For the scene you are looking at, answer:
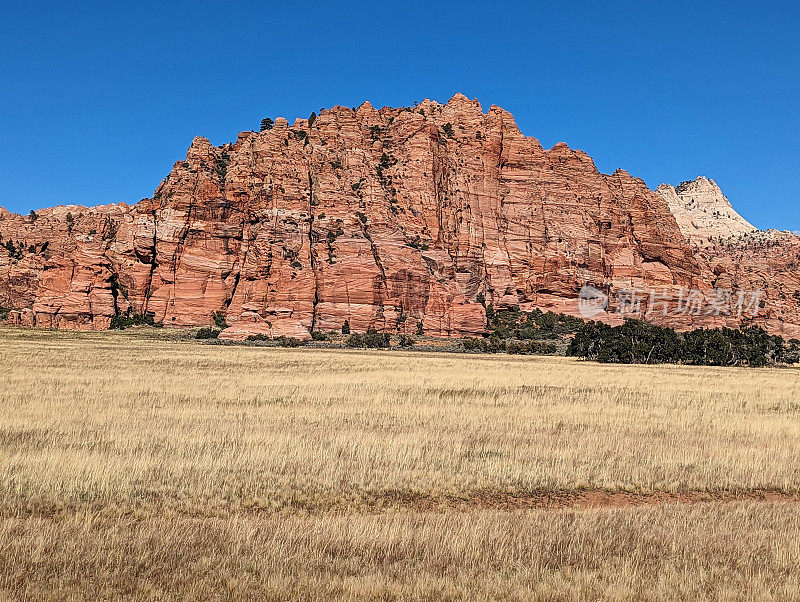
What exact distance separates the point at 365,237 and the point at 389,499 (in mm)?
90135

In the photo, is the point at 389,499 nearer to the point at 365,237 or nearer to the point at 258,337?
the point at 258,337

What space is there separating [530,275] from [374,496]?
359ft

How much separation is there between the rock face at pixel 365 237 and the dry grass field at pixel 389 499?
69010 millimetres

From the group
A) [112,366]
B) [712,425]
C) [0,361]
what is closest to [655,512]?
[712,425]

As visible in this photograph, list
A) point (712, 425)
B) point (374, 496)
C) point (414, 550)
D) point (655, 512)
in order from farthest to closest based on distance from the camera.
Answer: point (712, 425) < point (374, 496) < point (655, 512) < point (414, 550)

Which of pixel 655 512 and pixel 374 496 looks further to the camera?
pixel 374 496

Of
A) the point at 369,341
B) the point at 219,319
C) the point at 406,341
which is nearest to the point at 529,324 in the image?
the point at 406,341

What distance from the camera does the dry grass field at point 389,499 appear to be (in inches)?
265

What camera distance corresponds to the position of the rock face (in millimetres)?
94000

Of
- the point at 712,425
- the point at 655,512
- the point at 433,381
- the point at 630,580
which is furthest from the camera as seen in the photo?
the point at 433,381

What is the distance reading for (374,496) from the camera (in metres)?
10.7

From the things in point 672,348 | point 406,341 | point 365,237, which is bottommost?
point 406,341

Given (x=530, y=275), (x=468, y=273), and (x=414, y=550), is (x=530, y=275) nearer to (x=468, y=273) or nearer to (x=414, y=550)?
(x=468, y=273)

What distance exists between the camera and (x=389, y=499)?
1060 centimetres
